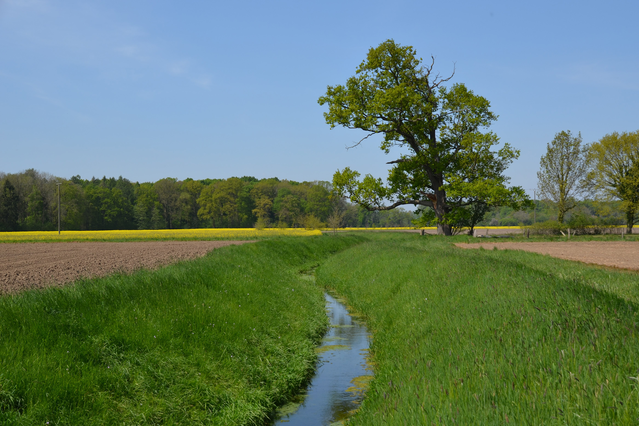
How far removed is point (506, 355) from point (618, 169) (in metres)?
66.9

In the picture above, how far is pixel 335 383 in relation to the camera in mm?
9070

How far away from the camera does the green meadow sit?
179 inches

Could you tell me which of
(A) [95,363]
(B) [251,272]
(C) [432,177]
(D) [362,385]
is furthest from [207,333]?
(C) [432,177]

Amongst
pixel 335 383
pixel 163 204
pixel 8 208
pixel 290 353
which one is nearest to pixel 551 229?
pixel 290 353

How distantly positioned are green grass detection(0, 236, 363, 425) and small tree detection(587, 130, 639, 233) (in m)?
61.8

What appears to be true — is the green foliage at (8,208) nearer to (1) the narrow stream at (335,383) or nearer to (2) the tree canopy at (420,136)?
(2) the tree canopy at (420,136)

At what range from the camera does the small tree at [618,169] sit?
192ft

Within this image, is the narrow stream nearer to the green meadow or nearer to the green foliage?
the green meadow

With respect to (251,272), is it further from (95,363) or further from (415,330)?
(95,363)

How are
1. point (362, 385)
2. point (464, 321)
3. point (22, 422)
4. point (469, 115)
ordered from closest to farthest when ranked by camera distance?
point (22, 422), point (464, 321), point (362, 385), point (469, 115)

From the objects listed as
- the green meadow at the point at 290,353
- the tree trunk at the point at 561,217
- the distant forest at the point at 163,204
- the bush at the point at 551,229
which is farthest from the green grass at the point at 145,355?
the distant forest at the point at 163,204

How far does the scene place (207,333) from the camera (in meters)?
8.98

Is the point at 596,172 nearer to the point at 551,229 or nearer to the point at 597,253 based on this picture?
the point at 551,229

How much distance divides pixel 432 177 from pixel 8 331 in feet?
127
